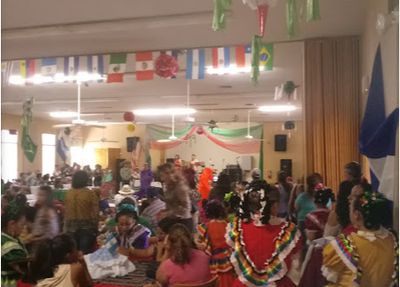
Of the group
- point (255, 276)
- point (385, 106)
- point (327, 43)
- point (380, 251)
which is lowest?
point (255, 276)

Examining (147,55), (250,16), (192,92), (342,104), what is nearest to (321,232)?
(342,104)

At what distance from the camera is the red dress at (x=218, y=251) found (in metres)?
3.17

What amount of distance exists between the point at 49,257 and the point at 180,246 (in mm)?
849

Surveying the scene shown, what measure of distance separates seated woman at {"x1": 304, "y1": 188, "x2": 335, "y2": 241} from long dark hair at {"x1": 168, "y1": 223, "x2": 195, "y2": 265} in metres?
1.25

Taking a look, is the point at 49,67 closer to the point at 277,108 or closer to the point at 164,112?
the point at 164,112

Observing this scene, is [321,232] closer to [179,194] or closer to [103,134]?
[179,194]

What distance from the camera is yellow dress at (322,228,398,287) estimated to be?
2014 millimetres

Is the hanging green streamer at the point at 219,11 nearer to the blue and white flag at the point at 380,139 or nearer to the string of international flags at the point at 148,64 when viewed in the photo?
the blue and white flag at the point at 380,139

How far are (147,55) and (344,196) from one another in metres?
3.36

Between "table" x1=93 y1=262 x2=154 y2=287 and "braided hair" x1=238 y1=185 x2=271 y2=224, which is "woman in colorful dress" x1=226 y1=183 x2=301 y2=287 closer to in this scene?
"braided hair" x1=238 y1=185 x2=271 y2=224

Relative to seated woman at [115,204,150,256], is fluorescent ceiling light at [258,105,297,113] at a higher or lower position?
higher

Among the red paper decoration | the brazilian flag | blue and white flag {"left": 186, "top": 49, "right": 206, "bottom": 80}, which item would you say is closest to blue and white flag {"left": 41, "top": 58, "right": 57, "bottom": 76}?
the red paper decoration

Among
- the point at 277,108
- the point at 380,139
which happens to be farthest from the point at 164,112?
the point at 380,139

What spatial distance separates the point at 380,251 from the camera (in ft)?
6.65
